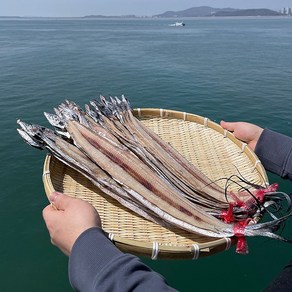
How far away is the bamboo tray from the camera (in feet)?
11.3

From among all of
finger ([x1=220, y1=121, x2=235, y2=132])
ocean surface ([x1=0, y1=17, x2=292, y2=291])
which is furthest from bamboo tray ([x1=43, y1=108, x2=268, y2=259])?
ocean surface ([x1=0, y1=17, x2=292, y2=291])

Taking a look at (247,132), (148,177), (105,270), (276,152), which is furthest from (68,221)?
(247,132)

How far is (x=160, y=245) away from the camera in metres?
3.38

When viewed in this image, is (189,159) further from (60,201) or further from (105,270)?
(105,270)

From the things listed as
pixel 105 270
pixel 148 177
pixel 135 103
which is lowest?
pixel 135 103

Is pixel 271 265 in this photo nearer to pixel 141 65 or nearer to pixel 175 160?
pixel 175 160

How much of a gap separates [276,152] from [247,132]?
81 centimetres

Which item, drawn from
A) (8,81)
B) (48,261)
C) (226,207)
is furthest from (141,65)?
(226,207)

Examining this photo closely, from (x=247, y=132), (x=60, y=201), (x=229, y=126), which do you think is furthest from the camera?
(x=229, y=126)

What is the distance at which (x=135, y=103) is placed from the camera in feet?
66.4

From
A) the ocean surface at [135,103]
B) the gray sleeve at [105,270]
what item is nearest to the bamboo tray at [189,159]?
the gray sleeve at [105,270]

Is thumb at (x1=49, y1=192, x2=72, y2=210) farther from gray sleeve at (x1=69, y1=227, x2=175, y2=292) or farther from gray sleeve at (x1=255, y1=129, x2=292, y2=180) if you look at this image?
gray sleeve at (x1=255, y1=129, x2=292, y2=180)

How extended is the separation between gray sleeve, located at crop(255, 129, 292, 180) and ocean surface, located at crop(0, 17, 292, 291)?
338 cm

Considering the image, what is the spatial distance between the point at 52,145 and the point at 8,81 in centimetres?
2207
